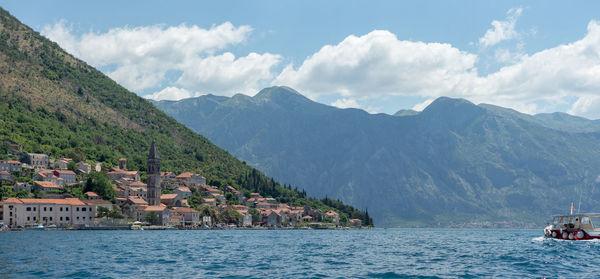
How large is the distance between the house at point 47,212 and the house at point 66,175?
20613 millimetres

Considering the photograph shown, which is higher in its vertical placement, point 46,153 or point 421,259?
point 46,153

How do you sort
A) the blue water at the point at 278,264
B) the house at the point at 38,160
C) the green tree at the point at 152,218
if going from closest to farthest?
the blue water at the point at 278,264 → the green tree at the point at 152,218 → the house at the point at 38,160

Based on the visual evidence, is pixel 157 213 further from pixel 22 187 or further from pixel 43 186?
pixel 22 187

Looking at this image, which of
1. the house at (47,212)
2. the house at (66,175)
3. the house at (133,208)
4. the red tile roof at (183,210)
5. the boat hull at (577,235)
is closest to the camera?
the boat hull at (577,235)

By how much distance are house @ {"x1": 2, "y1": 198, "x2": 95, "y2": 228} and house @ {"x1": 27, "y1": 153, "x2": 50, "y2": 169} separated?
96.3 ft

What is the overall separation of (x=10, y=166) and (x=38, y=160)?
11.5 meters

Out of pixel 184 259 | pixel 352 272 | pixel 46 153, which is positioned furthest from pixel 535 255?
pixel 46 153

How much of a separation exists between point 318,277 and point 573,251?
41.7 meters

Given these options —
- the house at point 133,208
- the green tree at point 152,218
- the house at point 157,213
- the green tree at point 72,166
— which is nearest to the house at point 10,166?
the green tree at point 72,166

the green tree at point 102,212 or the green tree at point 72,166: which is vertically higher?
the green tree at point 72,166

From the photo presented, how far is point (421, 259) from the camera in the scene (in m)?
61.4

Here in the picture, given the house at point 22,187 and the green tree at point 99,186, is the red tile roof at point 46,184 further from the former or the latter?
the green tree at point 99,186

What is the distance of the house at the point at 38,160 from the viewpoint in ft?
592

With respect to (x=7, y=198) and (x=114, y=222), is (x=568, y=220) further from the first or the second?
(x=7, y=198)
